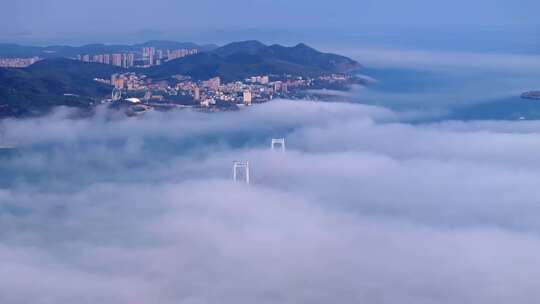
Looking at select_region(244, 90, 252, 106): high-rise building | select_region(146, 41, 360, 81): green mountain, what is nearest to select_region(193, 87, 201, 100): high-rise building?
select_region(244, 90, 252, 106): high-rise building

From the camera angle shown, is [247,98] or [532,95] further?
[532,95]

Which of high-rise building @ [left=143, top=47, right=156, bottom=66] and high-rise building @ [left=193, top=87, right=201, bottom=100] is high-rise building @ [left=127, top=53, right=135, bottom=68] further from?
high-rise building @ [left=193, top=87, right=201, bottom=100]

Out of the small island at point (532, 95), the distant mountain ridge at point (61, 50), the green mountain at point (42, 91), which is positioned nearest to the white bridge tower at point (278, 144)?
the green mountain at point (42, 91)

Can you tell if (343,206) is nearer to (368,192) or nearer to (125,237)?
(368,192)

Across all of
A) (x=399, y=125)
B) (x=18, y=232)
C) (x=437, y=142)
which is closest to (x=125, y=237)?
(x=18, y=232)

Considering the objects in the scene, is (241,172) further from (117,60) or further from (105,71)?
(117,60)

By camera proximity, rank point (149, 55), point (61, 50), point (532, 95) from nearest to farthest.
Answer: point (532, 95) → point (149, 55) → point (61, 50)

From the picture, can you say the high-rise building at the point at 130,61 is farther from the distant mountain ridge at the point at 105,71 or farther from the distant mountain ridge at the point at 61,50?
the distant mountain ridge at the point at 61,50

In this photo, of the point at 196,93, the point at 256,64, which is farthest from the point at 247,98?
the point at 256,64
